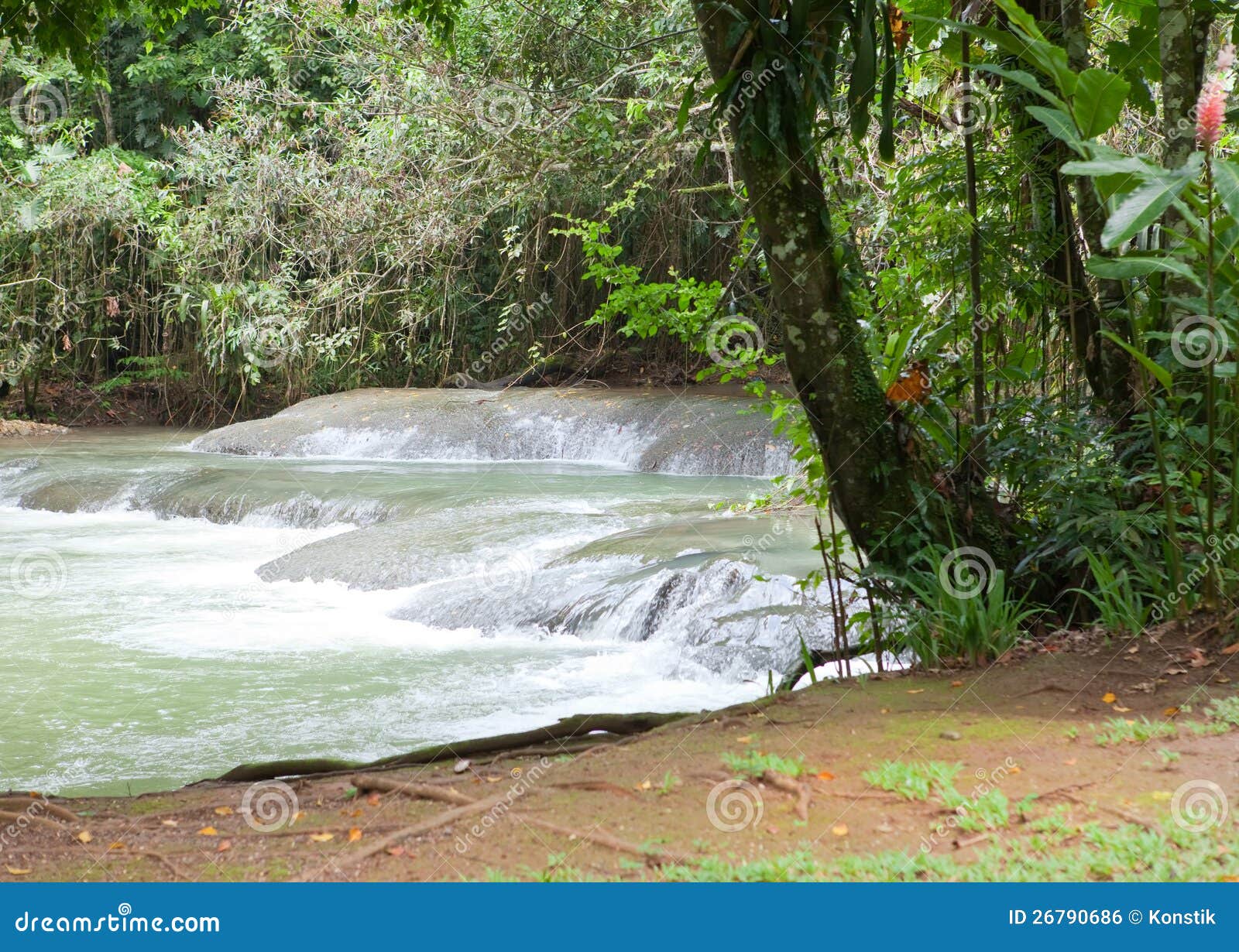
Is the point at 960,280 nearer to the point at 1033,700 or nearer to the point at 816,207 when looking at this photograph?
the point at 816,207

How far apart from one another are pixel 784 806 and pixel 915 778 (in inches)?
15.2

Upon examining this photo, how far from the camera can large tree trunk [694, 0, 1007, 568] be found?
476 centimetres

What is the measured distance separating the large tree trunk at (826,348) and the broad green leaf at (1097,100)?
972mm

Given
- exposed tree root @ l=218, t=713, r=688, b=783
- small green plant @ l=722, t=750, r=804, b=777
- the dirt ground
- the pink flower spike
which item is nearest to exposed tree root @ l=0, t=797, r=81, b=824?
the dirt ground

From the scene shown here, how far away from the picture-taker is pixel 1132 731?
12.4 ft

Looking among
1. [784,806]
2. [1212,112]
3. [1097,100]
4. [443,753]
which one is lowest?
[443,753]

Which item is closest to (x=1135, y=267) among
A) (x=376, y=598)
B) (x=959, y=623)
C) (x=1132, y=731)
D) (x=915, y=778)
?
(x=1132, y=731)

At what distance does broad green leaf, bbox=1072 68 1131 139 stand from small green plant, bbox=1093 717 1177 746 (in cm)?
202

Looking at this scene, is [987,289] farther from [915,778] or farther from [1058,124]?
[915,778]

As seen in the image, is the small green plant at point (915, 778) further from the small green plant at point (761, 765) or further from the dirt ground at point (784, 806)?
the small green plant at point (761, 765)

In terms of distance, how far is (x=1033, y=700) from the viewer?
13.7 ft

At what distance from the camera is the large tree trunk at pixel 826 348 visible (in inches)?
187

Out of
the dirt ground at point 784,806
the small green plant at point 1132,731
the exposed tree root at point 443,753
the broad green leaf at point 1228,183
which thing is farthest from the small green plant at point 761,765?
the broad green leaf at point 1228,183

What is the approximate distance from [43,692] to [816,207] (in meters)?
5.15
